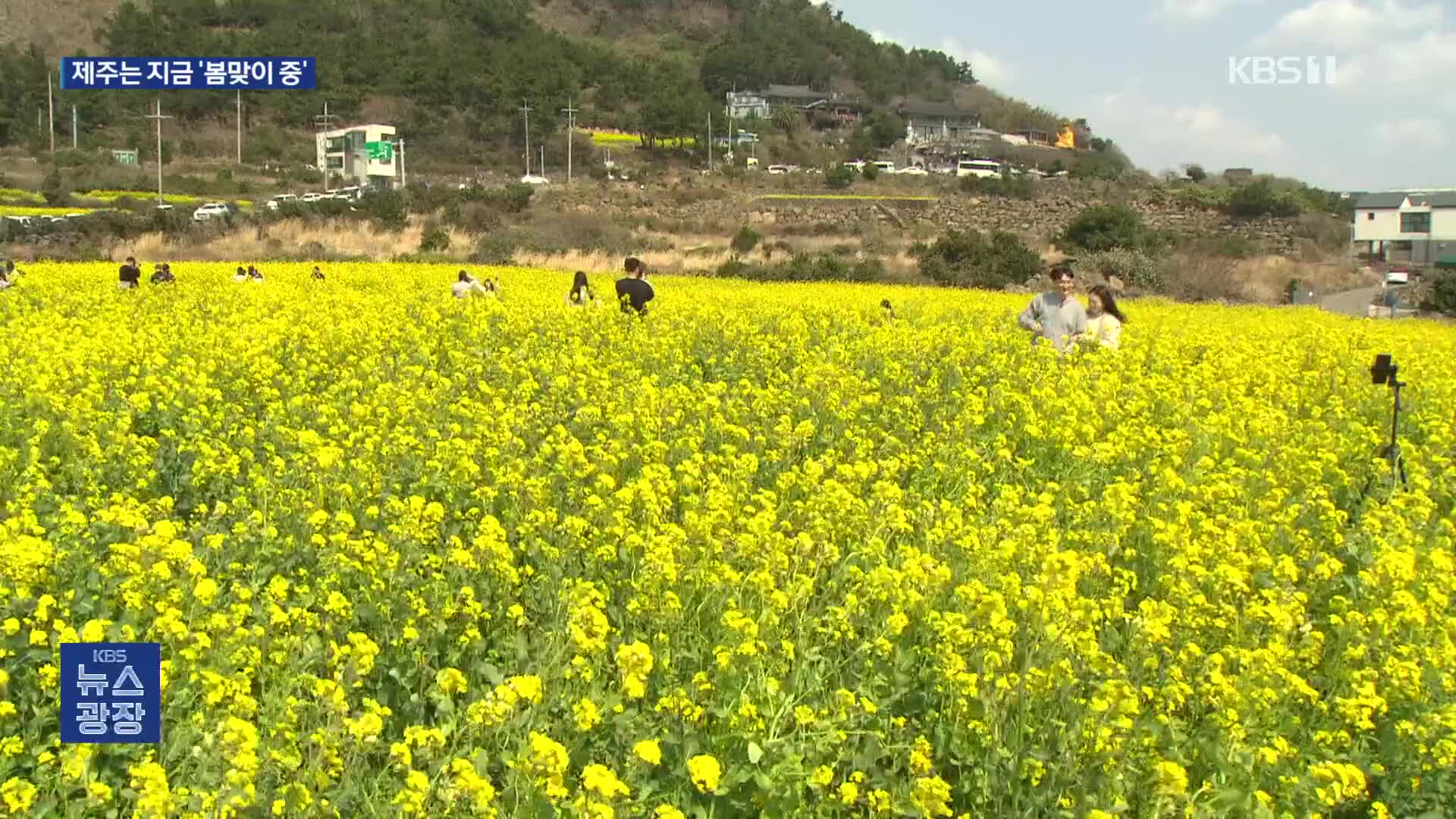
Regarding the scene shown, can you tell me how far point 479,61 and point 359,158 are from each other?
94.7 ft

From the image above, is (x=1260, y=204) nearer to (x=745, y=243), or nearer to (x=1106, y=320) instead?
(x=745, y=243)

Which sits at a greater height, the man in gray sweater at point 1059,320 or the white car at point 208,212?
the white car at point 208,212

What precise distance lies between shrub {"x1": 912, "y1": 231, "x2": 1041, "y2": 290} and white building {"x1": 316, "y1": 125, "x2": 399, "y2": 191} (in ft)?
135

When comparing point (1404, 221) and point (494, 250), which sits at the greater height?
point (1404, 221)

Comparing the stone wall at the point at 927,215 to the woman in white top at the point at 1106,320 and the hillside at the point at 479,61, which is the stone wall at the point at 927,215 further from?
the woman in white top at the point at 1106,320

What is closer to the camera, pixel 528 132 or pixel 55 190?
pixel 55 190

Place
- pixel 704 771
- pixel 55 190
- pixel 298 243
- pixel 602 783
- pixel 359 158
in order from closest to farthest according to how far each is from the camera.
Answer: pixel 602 783 → pixel 704 771 → pixel 298 243 → pixel 55 190 → pixel 359 158

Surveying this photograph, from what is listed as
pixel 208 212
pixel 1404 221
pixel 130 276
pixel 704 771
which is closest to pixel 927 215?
pixel 1404 221

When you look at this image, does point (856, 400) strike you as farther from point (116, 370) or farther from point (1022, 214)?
point (1022, 214)

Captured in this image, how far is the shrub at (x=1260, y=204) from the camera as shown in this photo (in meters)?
50.5

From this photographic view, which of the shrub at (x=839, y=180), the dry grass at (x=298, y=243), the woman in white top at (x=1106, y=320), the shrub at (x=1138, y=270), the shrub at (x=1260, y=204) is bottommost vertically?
the woman in white top at (x=1106, y=320)

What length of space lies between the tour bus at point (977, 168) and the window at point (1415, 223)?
24619 mm
